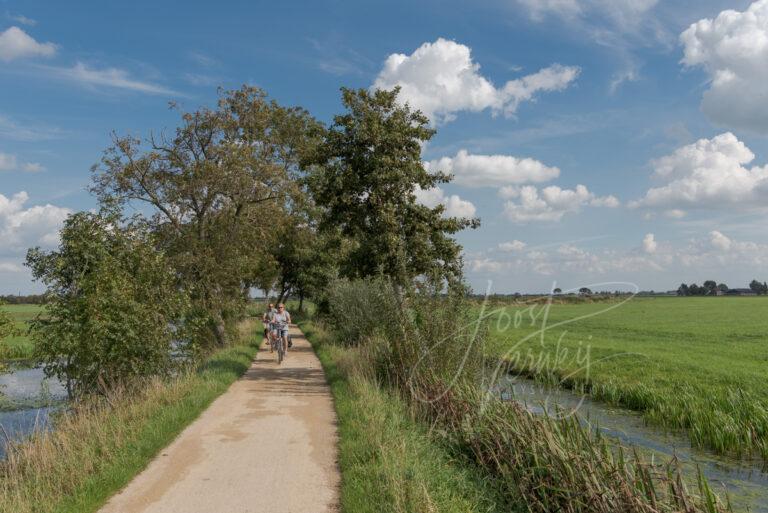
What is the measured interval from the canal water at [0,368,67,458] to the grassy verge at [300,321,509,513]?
7.61 m

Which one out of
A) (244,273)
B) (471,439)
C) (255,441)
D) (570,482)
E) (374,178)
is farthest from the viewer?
(244,273)

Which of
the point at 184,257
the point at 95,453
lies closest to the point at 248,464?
the point at 95,453

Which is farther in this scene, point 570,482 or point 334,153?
point 334,153

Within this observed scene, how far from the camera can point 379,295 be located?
1390 centimetres

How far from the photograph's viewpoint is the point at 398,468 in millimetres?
7160

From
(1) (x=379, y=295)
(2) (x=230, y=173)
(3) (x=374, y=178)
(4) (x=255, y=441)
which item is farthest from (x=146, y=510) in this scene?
(2) (x=230, y=173)

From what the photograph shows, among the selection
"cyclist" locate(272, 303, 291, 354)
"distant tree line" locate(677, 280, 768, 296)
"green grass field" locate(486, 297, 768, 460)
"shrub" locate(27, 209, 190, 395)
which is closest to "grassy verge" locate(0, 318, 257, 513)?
"shrub" locate(27, 209, 190, 395)

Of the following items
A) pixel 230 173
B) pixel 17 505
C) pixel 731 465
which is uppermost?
pixel 230 173

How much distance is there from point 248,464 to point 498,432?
3.58 meters

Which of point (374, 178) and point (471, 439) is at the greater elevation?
point (374, 178)

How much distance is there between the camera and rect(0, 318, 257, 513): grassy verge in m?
6.86

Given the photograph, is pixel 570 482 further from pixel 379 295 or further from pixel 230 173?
pixel 230 173

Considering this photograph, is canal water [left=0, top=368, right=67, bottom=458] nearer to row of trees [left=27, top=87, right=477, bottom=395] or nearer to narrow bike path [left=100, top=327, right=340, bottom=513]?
row of trees [left=27, top=87, right=477, bottom=395]

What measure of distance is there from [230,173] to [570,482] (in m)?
23.5
